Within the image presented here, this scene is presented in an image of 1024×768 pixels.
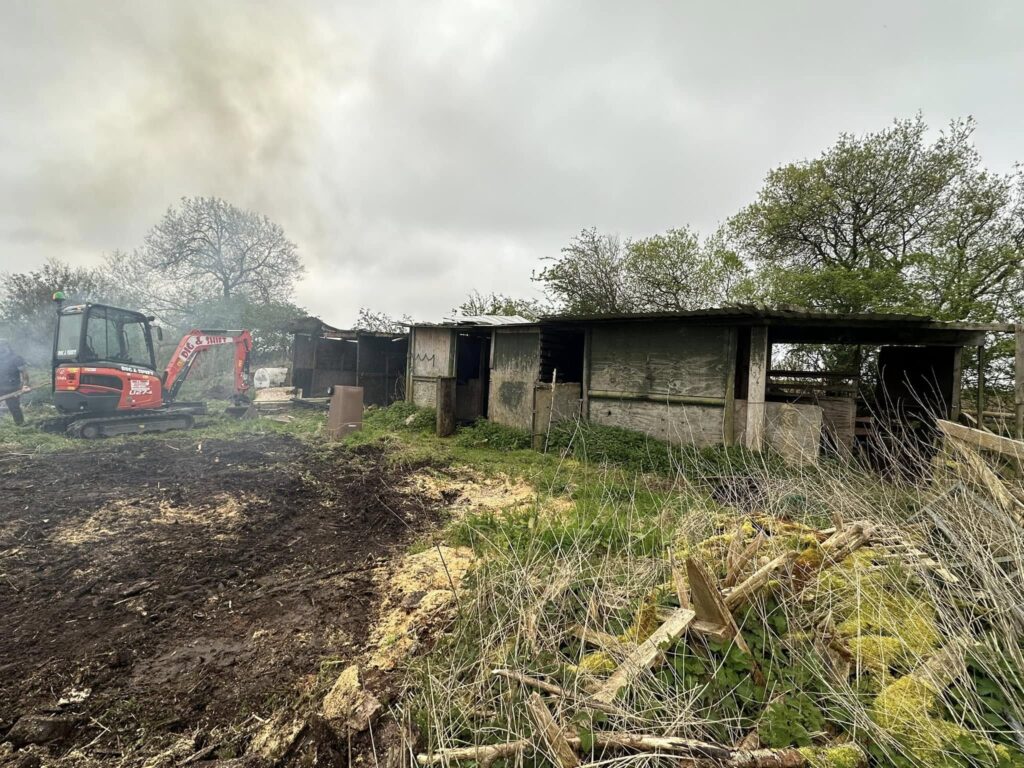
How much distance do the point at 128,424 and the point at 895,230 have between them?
61.9 ft

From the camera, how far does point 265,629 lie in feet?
9.36

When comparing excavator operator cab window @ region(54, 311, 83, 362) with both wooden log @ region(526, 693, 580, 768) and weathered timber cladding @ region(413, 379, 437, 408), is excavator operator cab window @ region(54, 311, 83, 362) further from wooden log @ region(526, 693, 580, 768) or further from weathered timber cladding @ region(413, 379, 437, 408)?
wooden log @ region(526, 693, 580, 768)

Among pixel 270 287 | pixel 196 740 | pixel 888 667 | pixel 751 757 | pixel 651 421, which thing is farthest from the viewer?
pixel 270 287

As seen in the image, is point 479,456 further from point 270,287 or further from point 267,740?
point 270,287

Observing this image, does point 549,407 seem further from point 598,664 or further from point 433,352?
point 598,664

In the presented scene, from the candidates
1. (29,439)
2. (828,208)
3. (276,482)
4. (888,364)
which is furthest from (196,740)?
(828,208)

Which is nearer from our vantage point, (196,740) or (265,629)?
(196,740)

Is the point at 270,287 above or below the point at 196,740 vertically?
above

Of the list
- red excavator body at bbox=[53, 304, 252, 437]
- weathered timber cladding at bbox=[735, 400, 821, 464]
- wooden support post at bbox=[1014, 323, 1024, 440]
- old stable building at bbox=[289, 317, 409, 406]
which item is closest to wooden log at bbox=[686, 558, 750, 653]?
weathered timber cladding at bbox=[735, 400, 821, 464]

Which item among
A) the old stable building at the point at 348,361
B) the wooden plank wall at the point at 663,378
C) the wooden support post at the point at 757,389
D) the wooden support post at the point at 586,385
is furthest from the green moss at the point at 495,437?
the old stable building at the point at 348,361

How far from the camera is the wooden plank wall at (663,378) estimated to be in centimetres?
710

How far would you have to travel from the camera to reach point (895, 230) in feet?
37.8

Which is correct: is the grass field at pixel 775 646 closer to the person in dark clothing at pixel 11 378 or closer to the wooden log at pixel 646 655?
the wooden log at pixel 646 655

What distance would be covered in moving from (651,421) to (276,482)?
6052mm
